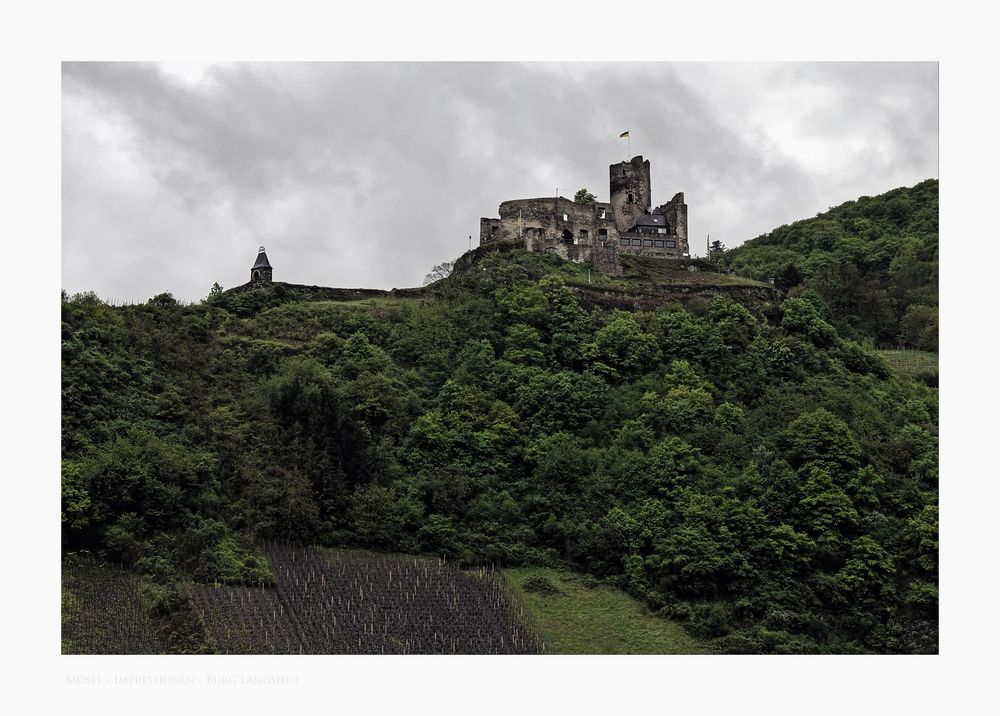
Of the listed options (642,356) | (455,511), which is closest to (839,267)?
(642,356)

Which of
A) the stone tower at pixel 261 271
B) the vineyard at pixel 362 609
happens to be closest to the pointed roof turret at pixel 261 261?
the stone tower at pixel 261 271

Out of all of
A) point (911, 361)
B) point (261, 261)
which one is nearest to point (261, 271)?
point (261, 261)

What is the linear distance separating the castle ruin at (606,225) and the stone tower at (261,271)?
11.9 m

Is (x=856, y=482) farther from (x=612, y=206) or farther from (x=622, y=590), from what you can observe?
(x=612, y=206)

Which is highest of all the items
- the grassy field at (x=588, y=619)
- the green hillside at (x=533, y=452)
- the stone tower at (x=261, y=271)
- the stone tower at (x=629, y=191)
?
the stone tower at (x=629, y=191)

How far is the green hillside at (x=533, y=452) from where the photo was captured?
37.1 m

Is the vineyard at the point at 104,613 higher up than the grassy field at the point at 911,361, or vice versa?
the grassy field at the point at 911,361

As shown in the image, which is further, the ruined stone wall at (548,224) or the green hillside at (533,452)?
the ruined stone wall at (548,224)

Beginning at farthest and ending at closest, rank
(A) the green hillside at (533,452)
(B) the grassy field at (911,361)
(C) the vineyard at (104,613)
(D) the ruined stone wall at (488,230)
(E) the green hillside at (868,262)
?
(E) the green hillside at (868,262) < (D) the ruined stone wall at (488,230) < (B) the grassy field at (911,361) < (A) the green hillside at (533,452) < (C) the vineyard at (104,613)

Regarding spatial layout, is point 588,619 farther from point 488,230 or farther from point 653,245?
point 653,245

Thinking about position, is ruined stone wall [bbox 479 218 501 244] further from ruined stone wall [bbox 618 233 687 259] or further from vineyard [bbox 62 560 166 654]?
vineyard [bbox 62 560 166 654]

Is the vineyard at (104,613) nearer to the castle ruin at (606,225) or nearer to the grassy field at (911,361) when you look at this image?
the castle ruin at (606,225)

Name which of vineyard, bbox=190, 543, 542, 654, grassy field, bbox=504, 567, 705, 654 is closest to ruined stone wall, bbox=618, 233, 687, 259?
grassy field, bbox=504, 567, 705, 654

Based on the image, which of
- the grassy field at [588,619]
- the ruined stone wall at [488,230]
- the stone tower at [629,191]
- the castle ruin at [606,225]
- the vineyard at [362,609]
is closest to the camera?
the vineyard at [362,609]
